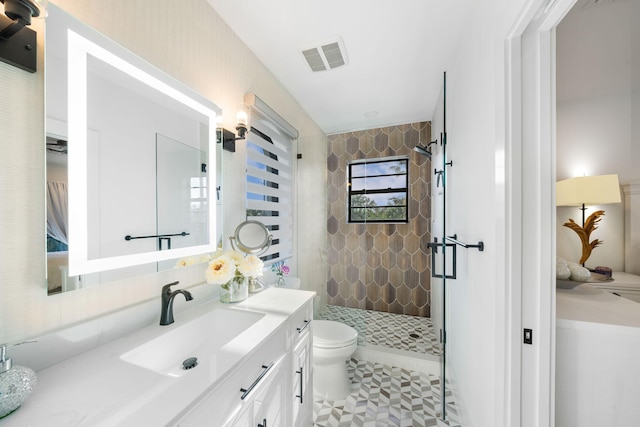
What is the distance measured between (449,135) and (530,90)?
3.55ft

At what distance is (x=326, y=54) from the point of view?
69.7 inches

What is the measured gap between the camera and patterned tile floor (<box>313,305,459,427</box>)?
1558 mm

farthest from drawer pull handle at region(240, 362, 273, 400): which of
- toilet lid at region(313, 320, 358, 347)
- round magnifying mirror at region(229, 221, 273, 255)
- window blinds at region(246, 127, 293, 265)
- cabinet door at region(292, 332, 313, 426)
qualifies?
window blinds at region(246, 127, 293, 265)

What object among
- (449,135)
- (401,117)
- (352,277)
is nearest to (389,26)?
(449,135)

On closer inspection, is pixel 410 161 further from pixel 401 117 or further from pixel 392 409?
pixel 392 409

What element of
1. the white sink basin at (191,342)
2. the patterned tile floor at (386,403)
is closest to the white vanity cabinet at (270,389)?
the white sink basin at (191,342)

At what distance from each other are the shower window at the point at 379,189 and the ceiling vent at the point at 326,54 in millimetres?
1219

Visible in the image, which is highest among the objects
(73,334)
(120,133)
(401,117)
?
(401,117)

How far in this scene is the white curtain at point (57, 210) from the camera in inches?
29.0

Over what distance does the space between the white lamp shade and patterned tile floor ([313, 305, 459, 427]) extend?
5.01ft

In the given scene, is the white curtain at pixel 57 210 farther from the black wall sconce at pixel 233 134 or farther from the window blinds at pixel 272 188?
the window blinds at pixel 272 188

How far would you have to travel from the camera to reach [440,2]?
135 cm

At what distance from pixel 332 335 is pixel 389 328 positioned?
0.98 metres

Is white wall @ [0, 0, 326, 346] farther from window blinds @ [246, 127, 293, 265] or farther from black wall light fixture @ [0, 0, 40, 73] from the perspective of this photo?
window blinds @ [246, 127, 293, 265]
